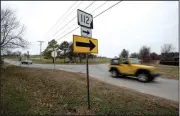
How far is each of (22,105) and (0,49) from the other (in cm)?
1650

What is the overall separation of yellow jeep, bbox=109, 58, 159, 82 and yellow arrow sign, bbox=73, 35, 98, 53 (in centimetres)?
844

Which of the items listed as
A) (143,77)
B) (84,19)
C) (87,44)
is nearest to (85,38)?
(87,44)

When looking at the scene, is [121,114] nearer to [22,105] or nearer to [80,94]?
[80,94]

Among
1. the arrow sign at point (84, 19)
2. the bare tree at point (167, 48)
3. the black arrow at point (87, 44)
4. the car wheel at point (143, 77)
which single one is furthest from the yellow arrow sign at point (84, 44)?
the bare tree at point (167, 48)

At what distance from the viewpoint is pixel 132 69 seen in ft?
42.6

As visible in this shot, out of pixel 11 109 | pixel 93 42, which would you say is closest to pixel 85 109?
pixel 93 42

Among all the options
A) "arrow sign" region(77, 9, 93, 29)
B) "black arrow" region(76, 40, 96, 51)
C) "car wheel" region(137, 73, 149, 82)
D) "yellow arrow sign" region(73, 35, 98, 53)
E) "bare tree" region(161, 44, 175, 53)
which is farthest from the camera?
"bare tree" region(161, 44, 175, 53)

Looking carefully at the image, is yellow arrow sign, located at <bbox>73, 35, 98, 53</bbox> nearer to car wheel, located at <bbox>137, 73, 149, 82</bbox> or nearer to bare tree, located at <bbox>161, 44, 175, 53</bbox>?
car wheel, located at <bbox>137, 73, 149, 82</bbox>

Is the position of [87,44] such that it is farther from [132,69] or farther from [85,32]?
[132,69]

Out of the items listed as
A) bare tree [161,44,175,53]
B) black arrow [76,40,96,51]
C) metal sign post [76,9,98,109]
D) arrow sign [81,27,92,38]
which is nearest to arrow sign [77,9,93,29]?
metal sign post [76,9,98,109]

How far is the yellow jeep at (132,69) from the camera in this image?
39.5ft

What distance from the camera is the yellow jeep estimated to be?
12.0 meters

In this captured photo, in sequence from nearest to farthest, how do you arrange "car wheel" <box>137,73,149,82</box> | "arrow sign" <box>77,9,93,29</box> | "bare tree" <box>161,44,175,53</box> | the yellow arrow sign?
the yellow arrow sign < "arrow sign" <box>77,9,93,29</box> < "car wheel" <box>137,73,149,82</box> < "bare tree" <box>161,44,175,53</box>

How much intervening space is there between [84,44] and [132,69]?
9.32 meters
